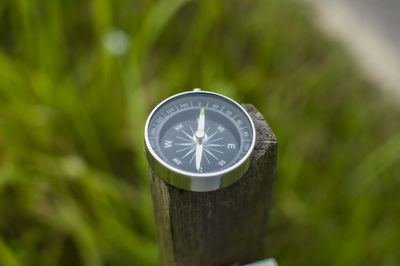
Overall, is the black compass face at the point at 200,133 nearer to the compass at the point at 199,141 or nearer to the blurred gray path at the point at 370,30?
the compass at the point at 199,141

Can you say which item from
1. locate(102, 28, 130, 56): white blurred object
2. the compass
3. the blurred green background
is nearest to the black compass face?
the compass

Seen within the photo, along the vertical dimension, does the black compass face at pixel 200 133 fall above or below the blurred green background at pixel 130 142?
below

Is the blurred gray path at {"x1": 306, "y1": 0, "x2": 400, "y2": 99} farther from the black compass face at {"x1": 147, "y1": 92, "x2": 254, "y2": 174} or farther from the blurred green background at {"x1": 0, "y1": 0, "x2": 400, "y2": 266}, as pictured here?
the black compass face at {"x1": 147, "y1": 92, "x2": 254, "y2": 174}

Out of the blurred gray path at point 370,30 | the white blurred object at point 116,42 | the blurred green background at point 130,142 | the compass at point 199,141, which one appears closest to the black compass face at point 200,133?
the compass at point 199,141

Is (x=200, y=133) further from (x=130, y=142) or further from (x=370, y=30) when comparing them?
(x=370, y=30)

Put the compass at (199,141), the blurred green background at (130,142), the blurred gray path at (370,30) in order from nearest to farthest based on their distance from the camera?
the compass at (199,141) → the blurred green background at (130,142) → the blurred gray path at (370,30)

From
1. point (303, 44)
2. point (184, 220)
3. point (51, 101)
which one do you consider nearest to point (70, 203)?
point (51, 101)

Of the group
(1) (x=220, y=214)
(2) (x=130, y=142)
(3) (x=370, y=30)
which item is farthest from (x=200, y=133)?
(3) (x=370, y=30)
